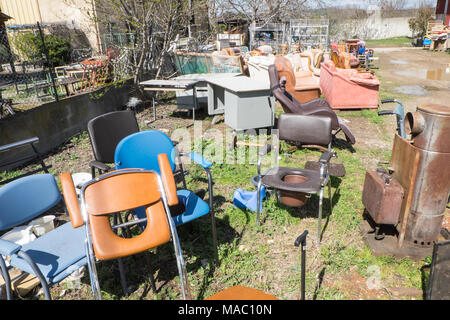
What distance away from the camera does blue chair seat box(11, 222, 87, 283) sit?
217 cm

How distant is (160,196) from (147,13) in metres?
6.85

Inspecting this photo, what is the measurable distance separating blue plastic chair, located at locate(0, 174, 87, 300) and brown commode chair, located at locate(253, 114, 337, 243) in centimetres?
174

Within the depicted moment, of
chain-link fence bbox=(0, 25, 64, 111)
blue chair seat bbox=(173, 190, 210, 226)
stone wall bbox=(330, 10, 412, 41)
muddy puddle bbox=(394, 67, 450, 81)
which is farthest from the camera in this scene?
stone wall bbox=(330, 10, 412, 41)

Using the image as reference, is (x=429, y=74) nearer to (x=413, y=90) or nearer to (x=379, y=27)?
(x=413, y=90)

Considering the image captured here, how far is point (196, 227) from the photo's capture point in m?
3.45

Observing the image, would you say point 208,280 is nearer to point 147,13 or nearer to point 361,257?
point 361,257

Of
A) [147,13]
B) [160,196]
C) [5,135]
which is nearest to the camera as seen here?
[160,196]

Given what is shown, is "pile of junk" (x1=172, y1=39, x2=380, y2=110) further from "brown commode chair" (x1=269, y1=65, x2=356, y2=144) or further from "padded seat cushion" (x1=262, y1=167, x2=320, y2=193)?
"padded seat cushion" (x1=262, y1=167, x2=320, y2=193)

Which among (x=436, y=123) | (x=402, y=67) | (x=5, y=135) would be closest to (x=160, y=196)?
(x=436, y=123)

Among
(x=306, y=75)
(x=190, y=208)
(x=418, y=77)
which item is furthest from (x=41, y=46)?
(x=418, y=77)

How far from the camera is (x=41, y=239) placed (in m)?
2.52

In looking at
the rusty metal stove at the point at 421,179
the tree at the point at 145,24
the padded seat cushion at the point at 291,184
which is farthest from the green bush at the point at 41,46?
the rusty metal stove at the point at 421,179

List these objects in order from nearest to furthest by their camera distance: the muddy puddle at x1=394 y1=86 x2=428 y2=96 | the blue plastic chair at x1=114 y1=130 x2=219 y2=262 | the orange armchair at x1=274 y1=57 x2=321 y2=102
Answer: the blue plastic chair at x1=114 y1=130 x2=219 y2=262 < the orange armchair at x1=274 y1=57 x2=321 y2=102 < the muddy puddle at x1=394 y1=86 x2=428 y2=96

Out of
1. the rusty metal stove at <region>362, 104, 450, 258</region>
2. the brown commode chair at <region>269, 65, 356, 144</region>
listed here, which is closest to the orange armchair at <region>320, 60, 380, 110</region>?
the brown commode chair at <region>269, 65, 356, 144</region>
